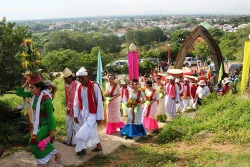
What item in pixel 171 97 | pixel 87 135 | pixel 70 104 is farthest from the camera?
pixel 171 97

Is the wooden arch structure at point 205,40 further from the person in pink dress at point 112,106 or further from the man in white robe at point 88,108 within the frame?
the man in white robe at point 88,108

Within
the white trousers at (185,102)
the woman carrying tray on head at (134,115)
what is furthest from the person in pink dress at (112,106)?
the white trousers at (185,102)

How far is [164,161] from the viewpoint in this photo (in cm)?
537

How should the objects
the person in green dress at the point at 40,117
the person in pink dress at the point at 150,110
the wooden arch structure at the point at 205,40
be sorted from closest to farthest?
1. the person in green dress at the point at 40,117
2. the person in pink dress at the point at 150,110
3. the wooden arch structure at the point at 205,40

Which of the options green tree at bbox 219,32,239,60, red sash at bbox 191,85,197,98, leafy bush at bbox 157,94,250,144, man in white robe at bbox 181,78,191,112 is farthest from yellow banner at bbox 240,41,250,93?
green tree at bbox 219,32,239,60

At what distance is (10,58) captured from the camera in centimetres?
725

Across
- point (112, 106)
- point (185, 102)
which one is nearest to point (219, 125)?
point (112, 106)

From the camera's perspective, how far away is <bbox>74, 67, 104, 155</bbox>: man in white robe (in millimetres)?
5535

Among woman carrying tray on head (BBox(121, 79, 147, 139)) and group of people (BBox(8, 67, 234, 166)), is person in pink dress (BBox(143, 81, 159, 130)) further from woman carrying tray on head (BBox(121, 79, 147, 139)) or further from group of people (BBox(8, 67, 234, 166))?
woman carrying tray on head (BBox(121, 79, 147, 139))

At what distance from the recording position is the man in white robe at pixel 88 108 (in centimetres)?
554

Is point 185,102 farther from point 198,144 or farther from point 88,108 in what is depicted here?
point 88,108

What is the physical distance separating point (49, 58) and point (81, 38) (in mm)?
36131

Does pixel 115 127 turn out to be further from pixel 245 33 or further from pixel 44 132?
pixel 245 33

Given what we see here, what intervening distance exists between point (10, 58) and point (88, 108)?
2783mm
